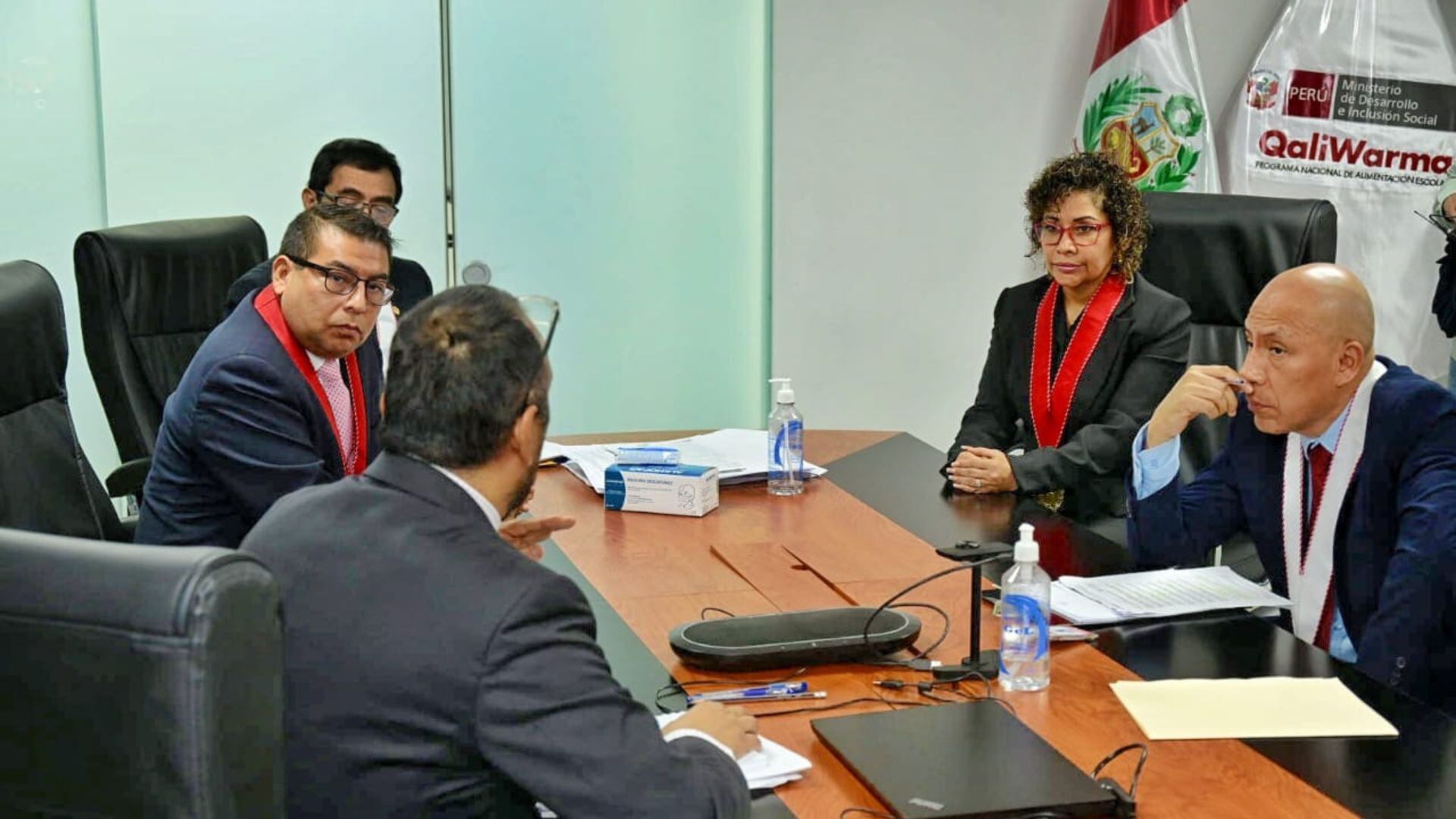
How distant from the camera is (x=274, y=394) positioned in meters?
2.48

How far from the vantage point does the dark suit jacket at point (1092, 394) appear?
9.84 feet

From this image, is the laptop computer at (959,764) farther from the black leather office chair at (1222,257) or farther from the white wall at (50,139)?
the white wall at (50,139)

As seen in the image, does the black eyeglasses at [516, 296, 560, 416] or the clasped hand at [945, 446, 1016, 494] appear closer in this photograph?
the black eyeglasses at [516, 296, 560, 416]

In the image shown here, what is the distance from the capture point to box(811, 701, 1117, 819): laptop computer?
1.58 metres

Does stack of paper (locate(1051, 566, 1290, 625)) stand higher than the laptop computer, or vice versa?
stack of paper (locate(1051, 566, 1290, 625))

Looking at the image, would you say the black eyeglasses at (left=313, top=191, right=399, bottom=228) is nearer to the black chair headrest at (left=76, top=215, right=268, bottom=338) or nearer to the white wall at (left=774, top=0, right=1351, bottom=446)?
the black chair headrest at (left=76, top=215, right=268, bottom=338)

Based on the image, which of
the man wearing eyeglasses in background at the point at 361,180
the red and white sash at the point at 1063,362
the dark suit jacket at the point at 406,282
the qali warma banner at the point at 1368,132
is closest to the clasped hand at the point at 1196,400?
the red and white sash at the point at 1063,362

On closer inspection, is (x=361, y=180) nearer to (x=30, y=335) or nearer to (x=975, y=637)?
(x=30, y=335)

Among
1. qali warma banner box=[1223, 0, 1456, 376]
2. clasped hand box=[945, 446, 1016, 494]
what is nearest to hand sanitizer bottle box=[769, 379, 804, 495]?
clasped hand box=[945, 446, 1016, 494]

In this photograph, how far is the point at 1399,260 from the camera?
4.66 metres

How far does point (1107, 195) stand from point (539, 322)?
1940mm

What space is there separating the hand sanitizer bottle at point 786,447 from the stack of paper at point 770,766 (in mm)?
1206

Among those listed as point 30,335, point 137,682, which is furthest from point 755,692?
point 30,335

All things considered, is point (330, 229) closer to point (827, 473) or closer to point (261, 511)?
point (261, 511)
